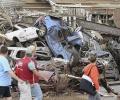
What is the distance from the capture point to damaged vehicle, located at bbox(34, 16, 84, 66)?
24016mm

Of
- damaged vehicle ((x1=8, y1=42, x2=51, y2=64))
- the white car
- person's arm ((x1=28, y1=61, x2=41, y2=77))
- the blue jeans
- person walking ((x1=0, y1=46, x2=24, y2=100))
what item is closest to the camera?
person walking ((x1=0, y1=46, x2=24, y2=100))

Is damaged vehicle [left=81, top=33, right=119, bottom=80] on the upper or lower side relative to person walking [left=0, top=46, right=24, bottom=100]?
lower

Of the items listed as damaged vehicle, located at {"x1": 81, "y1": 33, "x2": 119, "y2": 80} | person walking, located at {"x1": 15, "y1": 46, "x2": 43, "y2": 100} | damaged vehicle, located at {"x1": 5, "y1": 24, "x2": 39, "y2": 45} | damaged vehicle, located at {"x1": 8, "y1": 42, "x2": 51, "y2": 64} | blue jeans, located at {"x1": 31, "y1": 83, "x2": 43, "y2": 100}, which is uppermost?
person walking, located at {"x1": 15, "y1": 46, "x2": 43, "y2": 100}

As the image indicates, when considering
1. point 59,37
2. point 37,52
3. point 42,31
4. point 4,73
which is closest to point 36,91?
point 4,73

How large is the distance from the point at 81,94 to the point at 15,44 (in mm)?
5638

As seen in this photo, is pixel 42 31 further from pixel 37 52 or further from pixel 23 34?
pixel 37 52

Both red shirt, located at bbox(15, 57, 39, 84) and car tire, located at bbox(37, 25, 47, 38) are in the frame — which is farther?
car tire, located at bbox(37, 25, 47, 38)

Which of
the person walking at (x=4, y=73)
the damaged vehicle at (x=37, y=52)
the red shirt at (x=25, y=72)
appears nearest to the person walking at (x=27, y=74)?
the red shirt at (x=25, y=72)

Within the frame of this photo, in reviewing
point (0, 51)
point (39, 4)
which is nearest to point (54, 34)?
point (0, 51)

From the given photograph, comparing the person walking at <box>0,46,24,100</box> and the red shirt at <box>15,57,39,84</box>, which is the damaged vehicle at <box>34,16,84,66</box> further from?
the person walking at <box>0,46,24,100</box>

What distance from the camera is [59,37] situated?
25125 millimetres

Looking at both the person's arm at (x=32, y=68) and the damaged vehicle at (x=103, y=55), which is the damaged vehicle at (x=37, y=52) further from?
the person's arm at (x=32, y=68)

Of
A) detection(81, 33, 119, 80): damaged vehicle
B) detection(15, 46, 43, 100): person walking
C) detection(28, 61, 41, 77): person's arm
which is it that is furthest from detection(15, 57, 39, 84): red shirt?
detection(81, 33, 119, 80): damaged vehicle

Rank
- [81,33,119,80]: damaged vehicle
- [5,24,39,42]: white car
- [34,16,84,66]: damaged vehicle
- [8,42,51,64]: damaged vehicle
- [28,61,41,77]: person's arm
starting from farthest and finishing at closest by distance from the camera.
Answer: [5,24,39,42]: white car < [34,16,84,66]: damaged vehicle < [81,33,119,80]: damaged vehicle < [8,42,51,64]: damaged vehicle < [28,61,41,77]: person's arm
